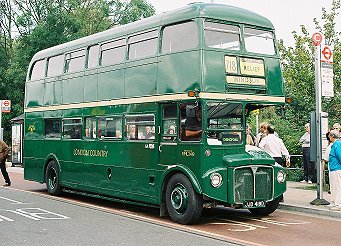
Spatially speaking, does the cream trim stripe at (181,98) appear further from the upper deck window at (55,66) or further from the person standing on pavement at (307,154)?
the person standing on pavement at (307,154)

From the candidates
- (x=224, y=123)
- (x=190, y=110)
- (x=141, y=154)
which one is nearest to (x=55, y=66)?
(x=141, y=154)

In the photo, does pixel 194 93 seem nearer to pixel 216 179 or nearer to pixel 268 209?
pixel 216 179

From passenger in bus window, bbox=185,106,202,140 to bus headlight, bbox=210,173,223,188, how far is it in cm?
84

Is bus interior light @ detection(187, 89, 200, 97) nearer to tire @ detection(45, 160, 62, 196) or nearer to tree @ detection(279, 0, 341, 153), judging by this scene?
tire @ detection(45, 160, 62, 196)

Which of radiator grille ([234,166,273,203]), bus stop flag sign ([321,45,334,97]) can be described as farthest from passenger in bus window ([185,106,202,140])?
bus stop flag sign ([321,45,334,97])

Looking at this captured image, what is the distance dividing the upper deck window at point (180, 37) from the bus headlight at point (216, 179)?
264 cm

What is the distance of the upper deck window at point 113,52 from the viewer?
1448 centimetres

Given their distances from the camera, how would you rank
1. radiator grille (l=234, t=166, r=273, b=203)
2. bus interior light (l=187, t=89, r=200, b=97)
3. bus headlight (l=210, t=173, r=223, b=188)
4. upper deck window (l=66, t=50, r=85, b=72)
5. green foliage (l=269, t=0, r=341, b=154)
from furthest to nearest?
green foliage (l=269, t=0, r=341, b=154) < upper deck window (l=66, t=50, r=85, b=72) < radiator grille (l=234, t=166, r=273, b=203) < bus interior light (l=187, t=89, r=200, b=97) < bus headlight (l=210, t=173, r=223, b=188)

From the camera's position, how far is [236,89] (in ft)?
39.7

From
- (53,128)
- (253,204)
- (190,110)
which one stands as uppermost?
(190,110)

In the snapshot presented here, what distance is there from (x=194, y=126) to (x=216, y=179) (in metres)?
1.18

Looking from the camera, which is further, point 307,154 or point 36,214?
point 307,154

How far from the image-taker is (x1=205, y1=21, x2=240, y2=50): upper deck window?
11914 millimetres

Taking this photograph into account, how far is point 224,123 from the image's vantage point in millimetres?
11898
